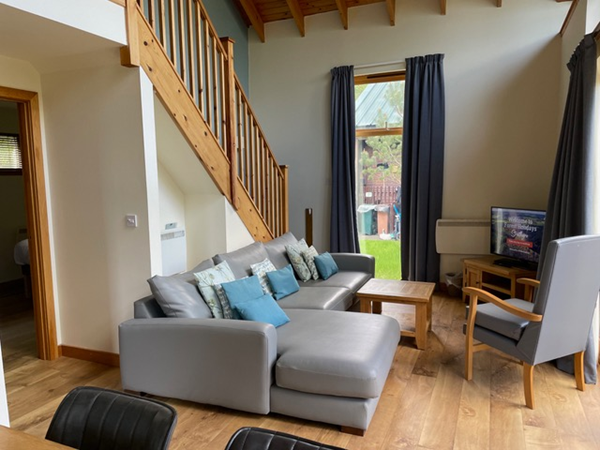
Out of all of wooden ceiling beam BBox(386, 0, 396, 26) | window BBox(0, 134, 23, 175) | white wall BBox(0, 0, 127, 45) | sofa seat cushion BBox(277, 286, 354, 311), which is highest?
wooden ceiling beam BBox(386, 0, 396, 26)

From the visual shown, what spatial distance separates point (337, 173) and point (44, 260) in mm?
3402

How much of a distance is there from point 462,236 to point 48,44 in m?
4.34

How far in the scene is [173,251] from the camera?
4.00 meters

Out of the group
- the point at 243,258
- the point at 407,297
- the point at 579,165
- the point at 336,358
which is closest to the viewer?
the point at 336,358

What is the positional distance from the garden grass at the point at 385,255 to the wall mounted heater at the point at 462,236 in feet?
2.21

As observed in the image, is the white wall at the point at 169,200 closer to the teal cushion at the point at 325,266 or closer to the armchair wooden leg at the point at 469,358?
the teal cushion at the point at 325,266

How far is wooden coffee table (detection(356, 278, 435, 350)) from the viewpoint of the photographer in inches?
135

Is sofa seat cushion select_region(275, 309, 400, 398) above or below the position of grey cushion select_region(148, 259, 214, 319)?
below

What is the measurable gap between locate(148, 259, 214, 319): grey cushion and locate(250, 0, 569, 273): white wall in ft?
10.3

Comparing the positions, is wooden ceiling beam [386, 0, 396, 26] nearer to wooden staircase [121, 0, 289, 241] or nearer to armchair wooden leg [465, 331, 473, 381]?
wooden staircase [121, 0, 289, 241]

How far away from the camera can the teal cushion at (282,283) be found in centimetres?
366

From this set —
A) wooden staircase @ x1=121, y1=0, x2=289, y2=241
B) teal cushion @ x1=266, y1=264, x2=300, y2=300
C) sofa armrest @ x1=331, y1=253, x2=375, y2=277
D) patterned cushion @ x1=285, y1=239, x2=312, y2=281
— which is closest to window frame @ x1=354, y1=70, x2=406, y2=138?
wooden staircase @ x1=121, y1=0, x2=289, y2=241

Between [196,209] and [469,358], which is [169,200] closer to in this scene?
[196,209]

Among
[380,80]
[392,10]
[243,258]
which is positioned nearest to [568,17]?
[392,10]
